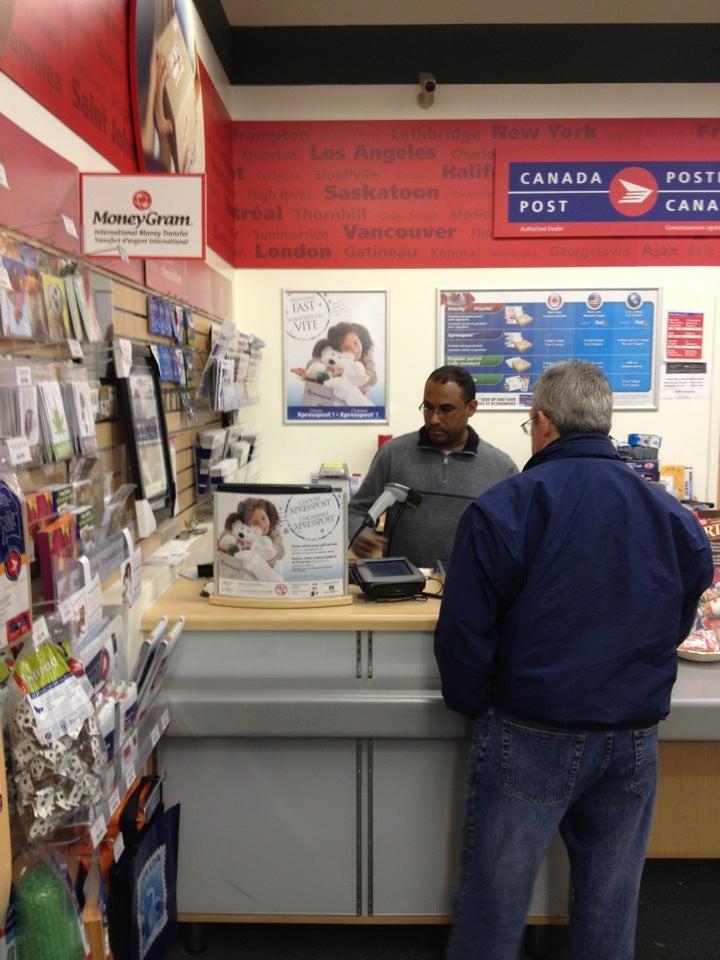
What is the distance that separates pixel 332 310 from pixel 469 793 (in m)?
3.19

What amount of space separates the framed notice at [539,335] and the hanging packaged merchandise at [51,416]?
3.15 metres

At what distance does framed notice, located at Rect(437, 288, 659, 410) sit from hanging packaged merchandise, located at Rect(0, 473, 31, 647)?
3.52 meters

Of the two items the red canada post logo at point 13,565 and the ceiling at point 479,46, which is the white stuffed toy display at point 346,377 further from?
the red canada post logo at point 13,565

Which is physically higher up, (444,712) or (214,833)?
(444,712)

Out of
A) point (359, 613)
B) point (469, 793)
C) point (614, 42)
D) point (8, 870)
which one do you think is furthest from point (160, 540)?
point (614, 42)

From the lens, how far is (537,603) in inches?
65.1

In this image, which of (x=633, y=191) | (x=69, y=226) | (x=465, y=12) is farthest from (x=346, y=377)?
(x=69, y=226)

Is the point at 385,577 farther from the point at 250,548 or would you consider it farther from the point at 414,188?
the point at 414,188

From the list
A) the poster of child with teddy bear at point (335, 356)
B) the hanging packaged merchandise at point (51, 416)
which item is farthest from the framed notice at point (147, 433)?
the poster of child with teddy bear at point (335, 356)

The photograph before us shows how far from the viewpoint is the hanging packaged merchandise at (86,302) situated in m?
1.77

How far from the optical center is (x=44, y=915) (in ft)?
4.17

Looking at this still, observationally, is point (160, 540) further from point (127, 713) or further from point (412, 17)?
point (412, 17)

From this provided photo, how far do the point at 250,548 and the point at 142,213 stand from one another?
915 millimetres

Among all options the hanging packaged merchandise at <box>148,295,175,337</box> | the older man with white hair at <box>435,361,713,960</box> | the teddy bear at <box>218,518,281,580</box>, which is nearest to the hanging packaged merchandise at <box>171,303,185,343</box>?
the hanging packaged merchandise at <box>148,295,175,337</box>
